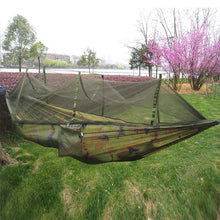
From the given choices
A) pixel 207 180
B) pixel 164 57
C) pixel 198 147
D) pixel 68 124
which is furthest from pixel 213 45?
pixel 68 124

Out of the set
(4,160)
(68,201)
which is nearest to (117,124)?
(68,201)

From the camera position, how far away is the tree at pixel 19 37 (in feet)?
44.7

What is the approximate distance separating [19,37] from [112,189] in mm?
16085

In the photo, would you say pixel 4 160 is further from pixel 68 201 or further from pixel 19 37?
pixel 19 37

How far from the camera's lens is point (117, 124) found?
1.39m

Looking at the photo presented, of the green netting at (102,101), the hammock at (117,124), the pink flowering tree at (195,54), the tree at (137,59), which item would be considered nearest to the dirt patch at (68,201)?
the hammock at (117,124)

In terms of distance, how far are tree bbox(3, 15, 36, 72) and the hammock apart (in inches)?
576

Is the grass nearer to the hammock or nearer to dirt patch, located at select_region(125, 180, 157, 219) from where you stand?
dirt patch, located at select_region(125, 180, 157, 219)

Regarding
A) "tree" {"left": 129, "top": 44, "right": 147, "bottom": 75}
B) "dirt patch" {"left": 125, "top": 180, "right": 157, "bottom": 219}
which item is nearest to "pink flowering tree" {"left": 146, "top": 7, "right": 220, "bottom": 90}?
"tree" {"left": 129, "top": 44, "right": 147, "bottom": 75}

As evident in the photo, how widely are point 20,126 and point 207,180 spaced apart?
81.7 inches

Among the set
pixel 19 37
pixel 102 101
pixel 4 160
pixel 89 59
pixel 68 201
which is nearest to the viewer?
pixel 68 201

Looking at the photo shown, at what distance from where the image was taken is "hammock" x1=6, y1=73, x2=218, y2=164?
1371mm

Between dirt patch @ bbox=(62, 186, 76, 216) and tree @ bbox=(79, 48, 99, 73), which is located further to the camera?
tree @ bbox=(79, 48, 99, 73)

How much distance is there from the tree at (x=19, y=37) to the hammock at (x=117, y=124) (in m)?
14.6
